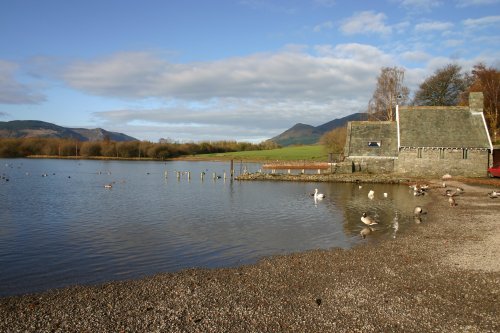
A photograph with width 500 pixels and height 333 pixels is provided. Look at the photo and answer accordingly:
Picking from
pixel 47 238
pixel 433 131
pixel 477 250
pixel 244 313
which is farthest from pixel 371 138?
pixel 244 313

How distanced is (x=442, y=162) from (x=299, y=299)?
41091 millimetres

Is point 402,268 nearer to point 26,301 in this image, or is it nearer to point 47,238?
point 26,301

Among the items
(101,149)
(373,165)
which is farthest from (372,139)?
(101,149)

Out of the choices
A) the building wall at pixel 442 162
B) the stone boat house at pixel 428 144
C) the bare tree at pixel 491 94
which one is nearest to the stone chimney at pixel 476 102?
the stone boat house at pixel 428 144

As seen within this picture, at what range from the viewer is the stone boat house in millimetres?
45219

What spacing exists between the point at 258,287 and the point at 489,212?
1872cm

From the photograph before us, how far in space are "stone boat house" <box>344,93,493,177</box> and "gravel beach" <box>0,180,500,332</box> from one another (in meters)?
33.3

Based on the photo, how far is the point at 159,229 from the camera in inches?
837

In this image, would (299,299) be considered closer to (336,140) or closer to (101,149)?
(336,140)

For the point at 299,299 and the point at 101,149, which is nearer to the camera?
the point at 299,299

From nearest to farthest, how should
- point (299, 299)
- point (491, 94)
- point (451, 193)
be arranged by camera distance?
1. point (299, 299)
2. point (451, 193)
3. point (491, 94)

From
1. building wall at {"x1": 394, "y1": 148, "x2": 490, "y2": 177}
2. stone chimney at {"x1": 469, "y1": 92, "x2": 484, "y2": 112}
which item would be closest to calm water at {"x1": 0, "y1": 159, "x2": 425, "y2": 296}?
building wall at {"x1": 394, "y1": 148, "x2": 490, "y2": 177}

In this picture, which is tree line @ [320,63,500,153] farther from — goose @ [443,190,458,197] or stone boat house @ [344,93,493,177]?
goose @ [443,190,458,197]

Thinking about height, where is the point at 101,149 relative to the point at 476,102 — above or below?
below
